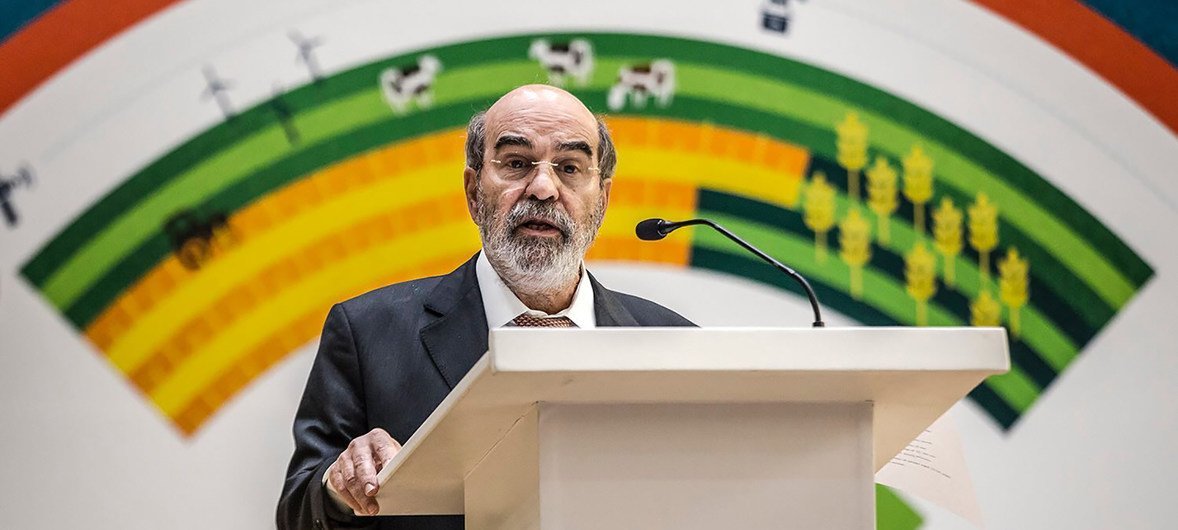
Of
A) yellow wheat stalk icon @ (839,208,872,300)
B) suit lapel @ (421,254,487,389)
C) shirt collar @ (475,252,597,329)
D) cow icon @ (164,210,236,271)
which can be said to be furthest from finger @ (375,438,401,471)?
yellow wheat stalk icon @ (839,208,872,300)

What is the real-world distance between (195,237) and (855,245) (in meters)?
1.51

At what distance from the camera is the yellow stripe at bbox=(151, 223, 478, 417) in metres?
3.07

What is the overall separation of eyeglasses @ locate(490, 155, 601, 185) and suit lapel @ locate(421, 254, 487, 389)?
18 cm

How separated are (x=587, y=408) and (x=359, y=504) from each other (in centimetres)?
41

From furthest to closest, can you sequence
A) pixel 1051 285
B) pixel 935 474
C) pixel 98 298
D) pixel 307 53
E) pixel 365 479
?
1. pixel 1051 285
2. pixel 307 53
3. pixel 98 298
4. pixel 935 474
5. pixel 365 479

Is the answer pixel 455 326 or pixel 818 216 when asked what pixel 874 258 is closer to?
pixel 818 216

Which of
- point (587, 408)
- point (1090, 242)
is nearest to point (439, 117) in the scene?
point (1090, 242)

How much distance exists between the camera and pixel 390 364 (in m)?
2.12

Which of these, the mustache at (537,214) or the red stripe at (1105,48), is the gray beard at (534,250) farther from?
the red stripe at (1105,48)

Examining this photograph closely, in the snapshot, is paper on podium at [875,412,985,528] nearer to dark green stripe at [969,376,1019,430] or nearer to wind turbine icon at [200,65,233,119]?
dark green stripe at [969,376,1019,430]

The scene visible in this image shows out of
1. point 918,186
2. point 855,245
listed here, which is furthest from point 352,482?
point 918,186

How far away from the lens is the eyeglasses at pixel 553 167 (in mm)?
2275

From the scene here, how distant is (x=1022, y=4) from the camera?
11.1 feet

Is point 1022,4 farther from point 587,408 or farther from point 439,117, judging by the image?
point 587,408
